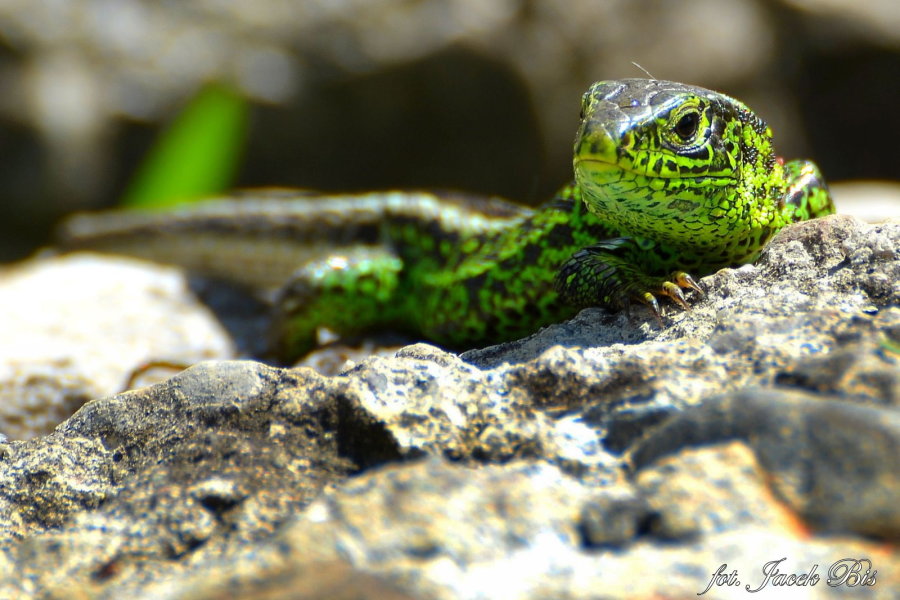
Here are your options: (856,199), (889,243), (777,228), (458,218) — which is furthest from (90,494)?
(856,199)

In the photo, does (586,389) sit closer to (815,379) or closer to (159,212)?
(815,379)

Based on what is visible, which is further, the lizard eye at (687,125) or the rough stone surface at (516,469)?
the lizard eye at (687,125)

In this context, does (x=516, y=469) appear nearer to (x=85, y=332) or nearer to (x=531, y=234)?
(x=531, y=234)

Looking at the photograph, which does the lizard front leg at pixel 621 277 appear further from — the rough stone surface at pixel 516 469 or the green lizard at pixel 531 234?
the rough stone surface at pixel 516 469

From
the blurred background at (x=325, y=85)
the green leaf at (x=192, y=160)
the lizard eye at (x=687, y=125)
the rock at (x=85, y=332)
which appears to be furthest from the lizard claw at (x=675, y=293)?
the blurred background at (x=325, y=85)

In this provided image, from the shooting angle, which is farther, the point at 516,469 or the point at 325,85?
A: the point at 325,85

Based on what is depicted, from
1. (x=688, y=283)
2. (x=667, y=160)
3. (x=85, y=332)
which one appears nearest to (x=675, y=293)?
(x=688, y=283)

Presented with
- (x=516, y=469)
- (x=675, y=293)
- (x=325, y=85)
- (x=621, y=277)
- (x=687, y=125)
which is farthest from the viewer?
(x=325, y=85)
